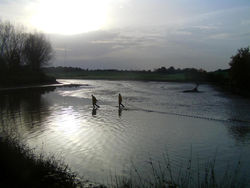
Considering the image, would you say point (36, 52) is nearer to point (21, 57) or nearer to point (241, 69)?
point (21, 57)

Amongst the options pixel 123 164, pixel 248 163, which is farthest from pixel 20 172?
pixel 248 163

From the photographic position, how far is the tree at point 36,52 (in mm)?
67625

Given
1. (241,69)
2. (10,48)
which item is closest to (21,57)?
(10,48)

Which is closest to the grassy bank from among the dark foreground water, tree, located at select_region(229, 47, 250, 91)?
the dark foreground water

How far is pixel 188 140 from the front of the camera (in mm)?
12070

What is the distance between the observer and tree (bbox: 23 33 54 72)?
67.6 m

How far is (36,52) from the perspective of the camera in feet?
230

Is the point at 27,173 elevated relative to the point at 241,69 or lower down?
lower down

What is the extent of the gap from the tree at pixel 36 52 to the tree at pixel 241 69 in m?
51.4

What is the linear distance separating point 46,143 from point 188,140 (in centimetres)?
677

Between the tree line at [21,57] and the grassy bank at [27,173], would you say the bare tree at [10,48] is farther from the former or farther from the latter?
the grassy bank at [27,173]

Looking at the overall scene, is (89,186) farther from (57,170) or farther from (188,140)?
(188,140)

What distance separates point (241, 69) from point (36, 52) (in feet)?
177

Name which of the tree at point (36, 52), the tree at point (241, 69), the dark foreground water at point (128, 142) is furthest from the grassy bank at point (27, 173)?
the tree at point (36, 52)
